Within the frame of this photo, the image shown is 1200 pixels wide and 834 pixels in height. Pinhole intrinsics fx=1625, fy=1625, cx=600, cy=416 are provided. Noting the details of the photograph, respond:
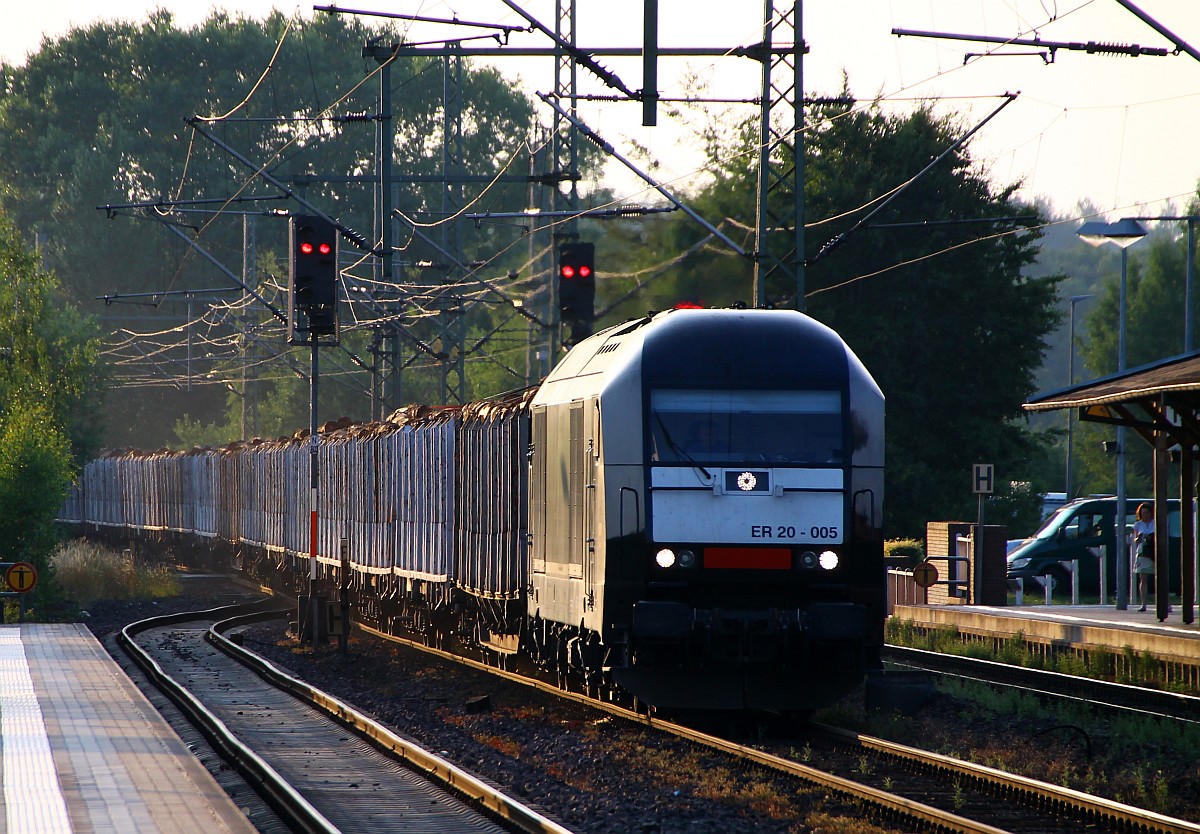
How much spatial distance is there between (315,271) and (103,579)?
61.6 ft

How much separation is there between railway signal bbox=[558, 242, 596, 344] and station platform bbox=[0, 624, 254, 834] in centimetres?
736

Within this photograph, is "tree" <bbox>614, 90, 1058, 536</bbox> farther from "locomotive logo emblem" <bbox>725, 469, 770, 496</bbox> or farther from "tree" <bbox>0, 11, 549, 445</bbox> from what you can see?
"tree" <bbox>0, 11, 549, 445</bbox>

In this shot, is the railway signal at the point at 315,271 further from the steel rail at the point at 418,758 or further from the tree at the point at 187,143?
the tree at the point at 187,143

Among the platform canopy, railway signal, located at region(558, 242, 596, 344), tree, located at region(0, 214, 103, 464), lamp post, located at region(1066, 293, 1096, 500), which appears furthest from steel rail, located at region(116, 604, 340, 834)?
lamp post, located at region(1066, 293, 1096, 500)

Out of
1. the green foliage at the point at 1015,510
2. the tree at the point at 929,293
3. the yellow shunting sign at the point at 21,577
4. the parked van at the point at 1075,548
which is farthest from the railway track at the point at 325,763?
the green foliage at the point at 1015,510

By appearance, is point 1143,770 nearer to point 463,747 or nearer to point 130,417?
point 463,747

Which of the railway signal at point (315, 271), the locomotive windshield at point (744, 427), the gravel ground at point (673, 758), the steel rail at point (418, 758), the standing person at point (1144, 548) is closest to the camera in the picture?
the steel rail at point (418, 758)

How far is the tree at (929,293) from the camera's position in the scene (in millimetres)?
39875

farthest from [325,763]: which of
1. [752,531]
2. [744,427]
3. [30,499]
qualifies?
[30,499]

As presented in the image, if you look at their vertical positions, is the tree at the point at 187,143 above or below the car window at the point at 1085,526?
above

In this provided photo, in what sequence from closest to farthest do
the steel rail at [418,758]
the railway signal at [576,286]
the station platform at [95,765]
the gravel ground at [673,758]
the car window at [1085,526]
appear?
the station platform at [95,765], the steel rail at [418,758], the gravel ground at [673,758], the railway signal at [576,286], the car window at [1085,526]

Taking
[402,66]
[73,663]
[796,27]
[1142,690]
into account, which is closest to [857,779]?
[1142,690]

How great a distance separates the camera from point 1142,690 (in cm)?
1664

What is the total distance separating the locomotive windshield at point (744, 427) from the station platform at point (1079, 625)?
7046 millimetres
